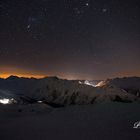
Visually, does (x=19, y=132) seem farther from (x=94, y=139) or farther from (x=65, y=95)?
(x=65, y=95)

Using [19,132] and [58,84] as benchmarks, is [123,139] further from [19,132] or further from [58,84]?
[58,84]

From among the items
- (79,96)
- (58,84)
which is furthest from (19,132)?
(58,84)

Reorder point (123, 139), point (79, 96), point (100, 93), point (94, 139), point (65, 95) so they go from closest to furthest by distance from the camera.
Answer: point (123, 139)
point (94, 139)
point (100, 93)
point (79, 96)
point (65, 95)

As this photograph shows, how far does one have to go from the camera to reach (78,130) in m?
10.6

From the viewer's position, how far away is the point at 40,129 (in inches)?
458

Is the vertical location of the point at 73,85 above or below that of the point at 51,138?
above

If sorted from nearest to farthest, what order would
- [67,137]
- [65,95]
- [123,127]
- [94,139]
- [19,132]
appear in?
[94,139], [67,137], [123,127], [19,132], [65,95]

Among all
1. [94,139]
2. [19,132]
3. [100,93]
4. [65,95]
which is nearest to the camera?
[94,139]

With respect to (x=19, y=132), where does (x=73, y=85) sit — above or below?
above

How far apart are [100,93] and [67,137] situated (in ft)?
144

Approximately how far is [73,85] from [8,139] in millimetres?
53328

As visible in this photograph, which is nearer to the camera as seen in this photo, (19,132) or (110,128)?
(110,128)

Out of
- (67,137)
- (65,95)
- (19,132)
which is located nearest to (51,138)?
(67,137)

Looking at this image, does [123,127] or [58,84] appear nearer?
Result: [123,127]
